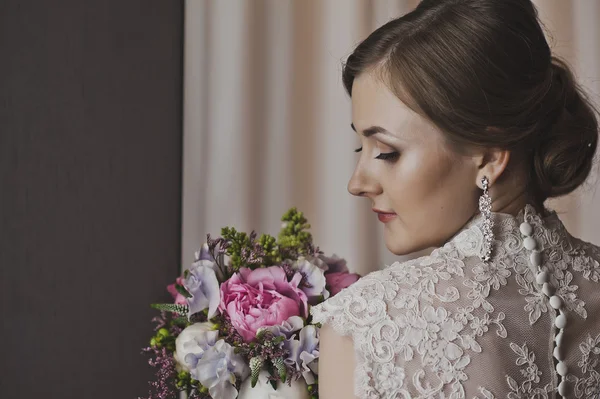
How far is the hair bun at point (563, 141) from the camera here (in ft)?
4.37

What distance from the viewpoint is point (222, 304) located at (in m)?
1.55

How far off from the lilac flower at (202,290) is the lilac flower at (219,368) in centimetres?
10

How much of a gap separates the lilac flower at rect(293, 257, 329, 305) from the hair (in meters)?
0.47

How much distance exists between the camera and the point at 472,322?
3.69ft

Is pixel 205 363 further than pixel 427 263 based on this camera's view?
Yes

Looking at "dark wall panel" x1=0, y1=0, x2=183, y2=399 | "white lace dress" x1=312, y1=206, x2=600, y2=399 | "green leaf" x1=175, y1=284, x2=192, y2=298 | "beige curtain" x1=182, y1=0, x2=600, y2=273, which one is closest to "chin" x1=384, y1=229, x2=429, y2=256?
"white lace dress" x1=312, y1=206, x2=600, y2=399

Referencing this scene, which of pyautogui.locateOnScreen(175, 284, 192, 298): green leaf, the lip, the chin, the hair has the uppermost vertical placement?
the hair

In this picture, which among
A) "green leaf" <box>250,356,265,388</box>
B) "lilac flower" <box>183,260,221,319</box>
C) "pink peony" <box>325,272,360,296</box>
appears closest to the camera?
"green leaf" <box>250,356,265,388</box>

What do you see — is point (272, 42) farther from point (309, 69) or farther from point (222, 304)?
point (222, 304)

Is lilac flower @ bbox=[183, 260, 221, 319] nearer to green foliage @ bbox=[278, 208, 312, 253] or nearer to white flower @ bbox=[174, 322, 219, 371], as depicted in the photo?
white flower @ bbox=[174, 322, 219, 371]

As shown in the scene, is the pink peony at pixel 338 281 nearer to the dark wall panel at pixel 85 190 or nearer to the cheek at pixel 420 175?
the cheek at pixel 420 175

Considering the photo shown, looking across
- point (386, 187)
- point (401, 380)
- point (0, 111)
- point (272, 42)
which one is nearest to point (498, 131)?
point (386, 187)

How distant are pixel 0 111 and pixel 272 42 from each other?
103cm

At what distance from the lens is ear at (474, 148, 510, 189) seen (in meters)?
1.26
